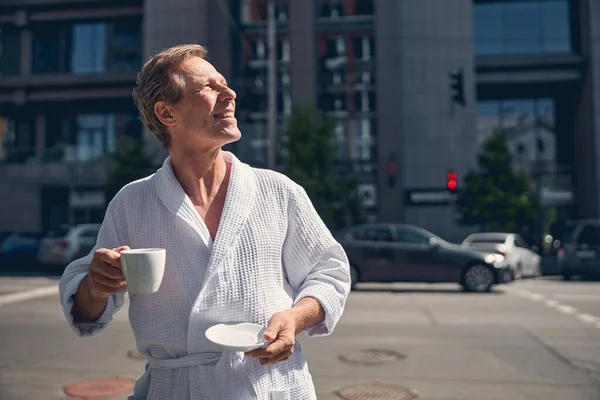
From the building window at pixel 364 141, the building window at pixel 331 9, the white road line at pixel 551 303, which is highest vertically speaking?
the building window at pixel 331 9

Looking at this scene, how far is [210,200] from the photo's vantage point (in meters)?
1.74

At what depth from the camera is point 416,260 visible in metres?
13.6

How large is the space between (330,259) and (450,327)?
7163 millimetres

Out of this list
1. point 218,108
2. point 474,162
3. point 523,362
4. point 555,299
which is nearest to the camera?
point 218,108

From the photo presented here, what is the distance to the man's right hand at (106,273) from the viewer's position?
58.2 inches

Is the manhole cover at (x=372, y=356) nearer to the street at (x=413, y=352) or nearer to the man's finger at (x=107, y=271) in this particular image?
the street at (x=413, y=352)

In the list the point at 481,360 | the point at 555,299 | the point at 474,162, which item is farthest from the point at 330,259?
the point at 474,162

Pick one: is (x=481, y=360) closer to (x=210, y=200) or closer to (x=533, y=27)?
(x=210, y=200)

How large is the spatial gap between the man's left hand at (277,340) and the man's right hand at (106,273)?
37cm

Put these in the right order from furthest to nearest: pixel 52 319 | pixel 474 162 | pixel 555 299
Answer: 1. pixel 474 162
2. pixel 555 299
3. pixel 52 319

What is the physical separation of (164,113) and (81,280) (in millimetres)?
502

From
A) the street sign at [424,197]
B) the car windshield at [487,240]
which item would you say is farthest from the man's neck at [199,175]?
the street sign at [424,197]

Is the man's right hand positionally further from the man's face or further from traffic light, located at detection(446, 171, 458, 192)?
traffic light, located at detection(446, 171, 458, 192)

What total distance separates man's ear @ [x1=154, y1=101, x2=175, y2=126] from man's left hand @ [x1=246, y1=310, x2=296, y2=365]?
63cm
